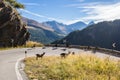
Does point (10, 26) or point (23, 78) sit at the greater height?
point (10, 26)

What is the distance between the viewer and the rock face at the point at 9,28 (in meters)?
47.9

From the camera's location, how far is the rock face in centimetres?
4788

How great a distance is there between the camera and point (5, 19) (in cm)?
4894

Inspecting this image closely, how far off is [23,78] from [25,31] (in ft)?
139

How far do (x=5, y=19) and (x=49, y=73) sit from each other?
36.8 meters

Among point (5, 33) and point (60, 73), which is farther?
point (5, 33)

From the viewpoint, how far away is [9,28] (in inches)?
1924

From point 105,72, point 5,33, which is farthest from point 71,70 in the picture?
point 5,33

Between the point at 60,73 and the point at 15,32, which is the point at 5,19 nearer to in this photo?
the point at 15,32

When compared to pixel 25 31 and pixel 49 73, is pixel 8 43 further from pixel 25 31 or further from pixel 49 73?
pixel 49 73

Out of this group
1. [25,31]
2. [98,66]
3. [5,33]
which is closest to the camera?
[98,66]

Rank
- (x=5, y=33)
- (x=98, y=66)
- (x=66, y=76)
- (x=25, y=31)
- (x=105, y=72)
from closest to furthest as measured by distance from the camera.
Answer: (x=66, y=76), (x=105, y=72), (x=98, y=66), (x=5, y=33), (x=25, y=31)

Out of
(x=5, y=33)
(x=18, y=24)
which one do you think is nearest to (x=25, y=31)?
(x=18, y=24)

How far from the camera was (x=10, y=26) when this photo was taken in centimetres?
4909
